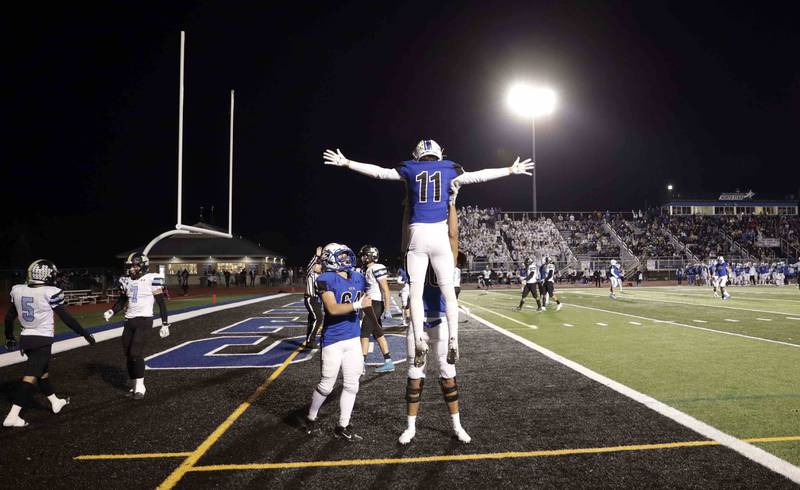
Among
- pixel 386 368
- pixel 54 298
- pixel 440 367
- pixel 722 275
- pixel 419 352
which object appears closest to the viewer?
pixel 419 352

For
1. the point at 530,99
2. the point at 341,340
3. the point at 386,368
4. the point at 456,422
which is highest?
the point at 530,99

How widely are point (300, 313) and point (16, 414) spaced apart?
13.7 meters

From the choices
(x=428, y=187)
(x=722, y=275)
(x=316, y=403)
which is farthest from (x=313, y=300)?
(x=722, y=275)

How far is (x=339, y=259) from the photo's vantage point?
202 inches

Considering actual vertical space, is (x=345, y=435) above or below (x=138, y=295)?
below

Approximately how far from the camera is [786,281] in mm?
43500

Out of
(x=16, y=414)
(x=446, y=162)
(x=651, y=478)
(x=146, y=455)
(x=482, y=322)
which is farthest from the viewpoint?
(x=482, y=322)

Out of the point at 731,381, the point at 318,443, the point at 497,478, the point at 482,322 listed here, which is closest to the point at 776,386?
the point at 731,381

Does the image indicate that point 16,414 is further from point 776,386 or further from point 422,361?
point 776,386

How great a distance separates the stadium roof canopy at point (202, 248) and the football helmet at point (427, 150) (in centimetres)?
4860

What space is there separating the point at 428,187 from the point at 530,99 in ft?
139

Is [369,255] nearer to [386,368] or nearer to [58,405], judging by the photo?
[386,368]

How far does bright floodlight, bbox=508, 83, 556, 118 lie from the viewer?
143ft

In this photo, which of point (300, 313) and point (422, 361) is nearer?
point (422, 361)
